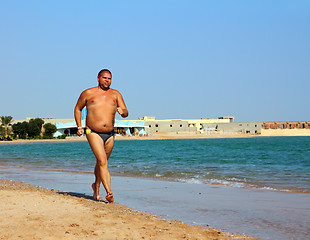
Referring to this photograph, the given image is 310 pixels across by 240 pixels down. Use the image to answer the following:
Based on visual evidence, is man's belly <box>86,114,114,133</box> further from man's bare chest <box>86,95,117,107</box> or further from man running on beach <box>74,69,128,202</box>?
man's bare chest <box>86,95,117,107</box>

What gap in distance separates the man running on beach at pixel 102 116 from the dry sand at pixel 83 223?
70 cm

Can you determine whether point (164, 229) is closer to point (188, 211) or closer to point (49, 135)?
point (188, 211)

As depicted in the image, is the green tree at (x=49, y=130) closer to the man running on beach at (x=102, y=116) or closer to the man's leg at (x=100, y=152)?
the man running on beach at (x=102, y=116)

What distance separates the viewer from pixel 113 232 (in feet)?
17.0

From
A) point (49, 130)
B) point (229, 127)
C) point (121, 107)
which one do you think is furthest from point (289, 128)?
point (121, 107)

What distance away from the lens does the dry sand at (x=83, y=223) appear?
505 centimetres

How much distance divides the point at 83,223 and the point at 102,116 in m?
2.21

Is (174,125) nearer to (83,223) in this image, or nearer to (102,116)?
(102,116)

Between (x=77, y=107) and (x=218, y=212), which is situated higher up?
(x=77, y=107)

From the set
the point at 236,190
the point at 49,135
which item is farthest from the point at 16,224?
the point at 49,135

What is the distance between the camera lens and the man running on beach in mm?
7234

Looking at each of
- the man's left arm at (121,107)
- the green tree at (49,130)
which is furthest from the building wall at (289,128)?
the man's left arm at (121,107)

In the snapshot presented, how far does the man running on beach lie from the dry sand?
70cm

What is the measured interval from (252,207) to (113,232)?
123 inches
